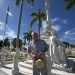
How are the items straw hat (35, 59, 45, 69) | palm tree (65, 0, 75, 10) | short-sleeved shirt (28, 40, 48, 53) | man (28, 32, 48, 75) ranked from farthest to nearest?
palm tree (65, 0, 75, 10)
short-sleeved shirt (28, 40, 48, 53)
man (28, 32, 48, 75)
straw hat (35, 59, 45, 69)

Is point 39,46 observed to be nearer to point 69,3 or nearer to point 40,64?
point 40,64

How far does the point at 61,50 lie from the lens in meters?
11.4

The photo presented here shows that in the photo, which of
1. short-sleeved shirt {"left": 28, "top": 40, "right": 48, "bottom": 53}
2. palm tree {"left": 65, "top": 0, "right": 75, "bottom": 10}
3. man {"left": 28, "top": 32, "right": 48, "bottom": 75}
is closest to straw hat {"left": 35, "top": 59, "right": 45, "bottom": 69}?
man {"left": 28, "top": 32, "right": 48, "bottom": 75}

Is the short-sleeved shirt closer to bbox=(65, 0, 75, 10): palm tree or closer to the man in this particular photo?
the man

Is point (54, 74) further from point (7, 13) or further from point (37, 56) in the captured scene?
point (7, 13)

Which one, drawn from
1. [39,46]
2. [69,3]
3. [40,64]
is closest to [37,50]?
[39,46]

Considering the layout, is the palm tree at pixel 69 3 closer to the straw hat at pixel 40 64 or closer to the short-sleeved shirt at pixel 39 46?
the short-sleeved shirt at pixel 39 46

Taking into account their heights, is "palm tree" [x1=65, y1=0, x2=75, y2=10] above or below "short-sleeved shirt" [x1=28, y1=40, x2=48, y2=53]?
above

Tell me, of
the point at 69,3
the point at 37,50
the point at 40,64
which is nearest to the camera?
the point at 40,64

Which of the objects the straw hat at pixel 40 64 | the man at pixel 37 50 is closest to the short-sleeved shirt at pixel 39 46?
the man at pixel 37 50

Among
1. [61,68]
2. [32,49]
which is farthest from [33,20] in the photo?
[32,49]

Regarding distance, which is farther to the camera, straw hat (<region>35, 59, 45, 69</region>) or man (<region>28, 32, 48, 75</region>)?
man (<region>28, 32, 48, 75</region>)

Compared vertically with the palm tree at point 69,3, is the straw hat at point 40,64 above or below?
below

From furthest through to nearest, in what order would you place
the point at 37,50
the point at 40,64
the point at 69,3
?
the point at 69,3
the point at 37,50
the point at 40,64
